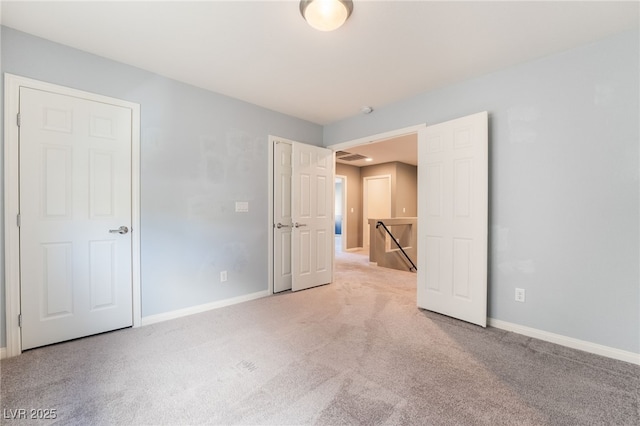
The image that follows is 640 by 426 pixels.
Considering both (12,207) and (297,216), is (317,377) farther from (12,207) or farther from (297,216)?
(12,207)

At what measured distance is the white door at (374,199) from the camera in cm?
789

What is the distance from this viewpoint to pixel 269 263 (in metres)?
3.57

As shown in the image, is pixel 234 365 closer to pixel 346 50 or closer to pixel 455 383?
pixel 455 383

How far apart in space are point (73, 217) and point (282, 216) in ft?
6.94

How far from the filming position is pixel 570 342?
7.24ft

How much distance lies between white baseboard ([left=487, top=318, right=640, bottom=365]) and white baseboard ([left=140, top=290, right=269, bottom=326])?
2589 millimetres

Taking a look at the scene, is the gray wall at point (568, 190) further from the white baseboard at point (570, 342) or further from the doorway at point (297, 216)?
the doorway at point (297, 216)

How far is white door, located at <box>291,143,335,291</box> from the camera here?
146 inches

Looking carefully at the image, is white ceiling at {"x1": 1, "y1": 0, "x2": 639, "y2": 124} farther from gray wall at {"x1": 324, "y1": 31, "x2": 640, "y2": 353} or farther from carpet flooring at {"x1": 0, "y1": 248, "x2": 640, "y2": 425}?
carpet flooring at {"x1": 0, "y1": 248, "x2": 640, "y2": 425}

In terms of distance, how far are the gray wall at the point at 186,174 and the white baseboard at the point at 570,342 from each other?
2.65m

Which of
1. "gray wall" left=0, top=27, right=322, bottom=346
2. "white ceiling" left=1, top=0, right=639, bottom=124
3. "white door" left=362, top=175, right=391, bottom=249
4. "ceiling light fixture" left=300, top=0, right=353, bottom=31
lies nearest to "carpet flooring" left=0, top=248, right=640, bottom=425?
"gray wall" left=0, top=27, right=322, bottom=346

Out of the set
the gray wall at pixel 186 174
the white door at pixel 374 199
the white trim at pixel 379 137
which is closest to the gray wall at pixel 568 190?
the white trim at pixel 379 137

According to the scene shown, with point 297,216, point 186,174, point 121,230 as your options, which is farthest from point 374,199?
point 121,230

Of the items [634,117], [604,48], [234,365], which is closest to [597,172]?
[634,117]
